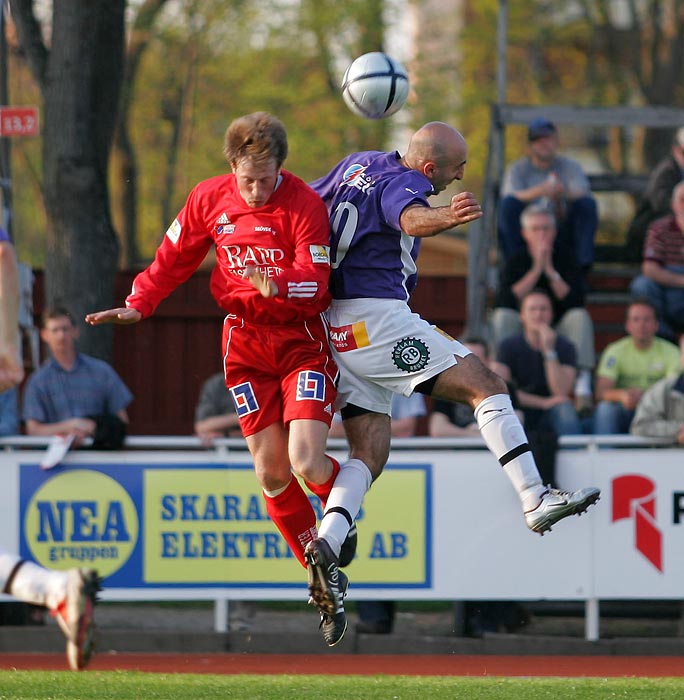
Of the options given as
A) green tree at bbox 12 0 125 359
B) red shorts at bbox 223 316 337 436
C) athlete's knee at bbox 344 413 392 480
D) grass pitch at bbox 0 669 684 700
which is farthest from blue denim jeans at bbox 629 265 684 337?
red shorts at bbox 223 316 337 436

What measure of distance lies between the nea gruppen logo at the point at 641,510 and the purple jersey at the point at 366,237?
12.3ft

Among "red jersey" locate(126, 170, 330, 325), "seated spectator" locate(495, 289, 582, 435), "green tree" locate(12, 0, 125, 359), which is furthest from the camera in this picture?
"green tree" locate(12, 0, 125, 359)

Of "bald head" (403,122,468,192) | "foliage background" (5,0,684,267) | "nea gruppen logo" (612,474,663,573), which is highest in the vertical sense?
"foliage background" (5,0,684,267)

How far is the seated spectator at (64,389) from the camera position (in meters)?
10.8

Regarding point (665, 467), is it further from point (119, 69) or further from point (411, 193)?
point (119, 69)

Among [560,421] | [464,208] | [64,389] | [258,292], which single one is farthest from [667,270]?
[464,208]

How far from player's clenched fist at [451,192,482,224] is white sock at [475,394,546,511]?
1139 millimetres

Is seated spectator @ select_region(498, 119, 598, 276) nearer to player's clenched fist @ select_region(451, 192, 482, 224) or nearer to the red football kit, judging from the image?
the red football kit

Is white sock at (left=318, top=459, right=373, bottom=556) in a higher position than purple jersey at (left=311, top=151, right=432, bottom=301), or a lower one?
lower

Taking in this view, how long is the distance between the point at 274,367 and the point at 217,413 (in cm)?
411

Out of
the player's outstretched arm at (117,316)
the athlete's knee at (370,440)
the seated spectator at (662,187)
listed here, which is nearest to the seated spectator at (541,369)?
the seated spectator at (662,187)

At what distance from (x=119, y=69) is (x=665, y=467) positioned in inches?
257

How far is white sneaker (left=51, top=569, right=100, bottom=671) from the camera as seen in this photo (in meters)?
5.66

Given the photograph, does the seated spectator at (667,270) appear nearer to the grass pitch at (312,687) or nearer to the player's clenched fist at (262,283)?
the grass pitch at (312,687)
